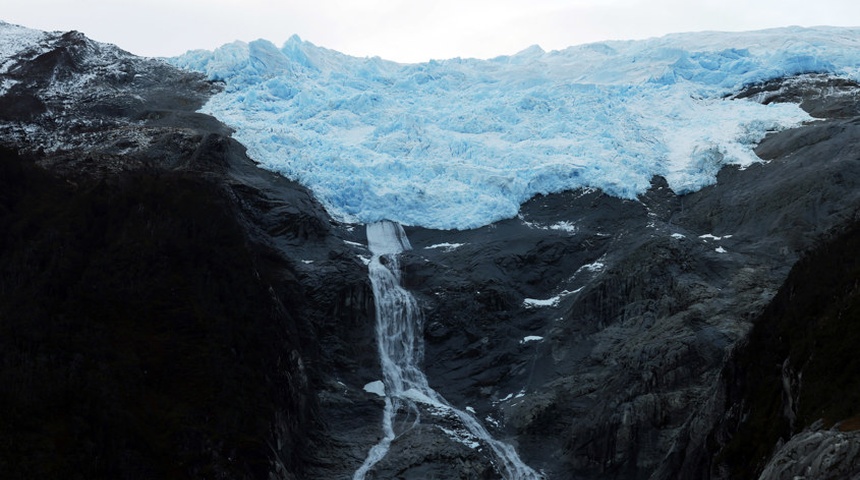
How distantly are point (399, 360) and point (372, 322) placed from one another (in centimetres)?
264

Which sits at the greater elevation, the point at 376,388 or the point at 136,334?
the point at 136,334

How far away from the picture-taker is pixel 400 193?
6309 centimetres

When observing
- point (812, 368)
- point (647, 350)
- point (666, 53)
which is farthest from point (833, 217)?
point (666, 53)

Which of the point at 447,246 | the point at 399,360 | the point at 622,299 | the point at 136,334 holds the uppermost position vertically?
the point at 447,246

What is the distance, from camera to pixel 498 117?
75188mm

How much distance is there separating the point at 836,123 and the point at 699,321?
21501 millimetres

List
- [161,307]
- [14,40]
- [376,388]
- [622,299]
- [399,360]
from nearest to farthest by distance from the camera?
[161,307] < [376,388] < [622,299] < [399,360] < [14,40]

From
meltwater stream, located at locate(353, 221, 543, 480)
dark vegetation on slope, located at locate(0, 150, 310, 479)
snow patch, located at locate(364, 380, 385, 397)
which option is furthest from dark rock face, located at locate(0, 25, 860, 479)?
meltwater stream, located at locate(353, 221, 543, 480)

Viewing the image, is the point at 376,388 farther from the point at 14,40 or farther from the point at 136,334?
the point at 14,40

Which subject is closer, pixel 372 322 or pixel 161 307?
pixel 161 307

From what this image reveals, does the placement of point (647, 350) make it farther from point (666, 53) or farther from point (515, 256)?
point (666, 53)

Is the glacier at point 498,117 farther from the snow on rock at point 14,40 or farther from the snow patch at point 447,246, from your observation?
the snow on rock at point 14,40

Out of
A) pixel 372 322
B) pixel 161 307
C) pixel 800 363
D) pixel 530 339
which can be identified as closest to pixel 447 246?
pixel 372 322

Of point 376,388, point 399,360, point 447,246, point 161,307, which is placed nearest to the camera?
point 161,307
